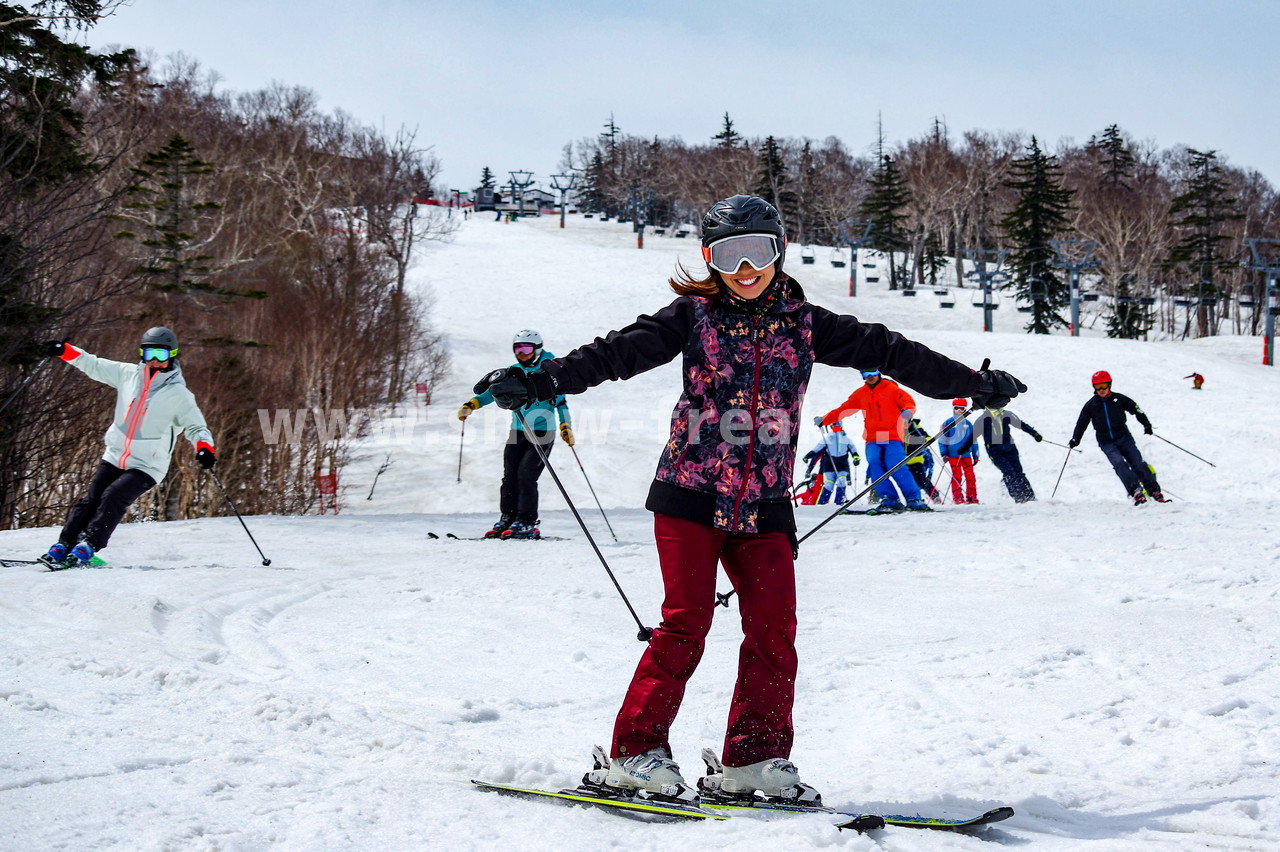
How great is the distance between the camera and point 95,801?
2.86m

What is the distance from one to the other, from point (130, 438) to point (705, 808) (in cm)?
601

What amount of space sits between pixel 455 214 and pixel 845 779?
81118 mm

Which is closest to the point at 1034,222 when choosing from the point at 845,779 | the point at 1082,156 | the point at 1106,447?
the point at 1082,156

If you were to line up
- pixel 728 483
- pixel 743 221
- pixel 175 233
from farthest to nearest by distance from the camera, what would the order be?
pixel 175 233 < pixel 743 221 < pixel 728 483

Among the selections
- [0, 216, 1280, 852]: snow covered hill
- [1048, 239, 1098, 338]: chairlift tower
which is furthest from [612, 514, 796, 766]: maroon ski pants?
[1048, 239, 1098, 338]: chairlift tower

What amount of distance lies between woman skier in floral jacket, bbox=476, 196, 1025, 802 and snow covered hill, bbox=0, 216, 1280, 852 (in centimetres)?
34

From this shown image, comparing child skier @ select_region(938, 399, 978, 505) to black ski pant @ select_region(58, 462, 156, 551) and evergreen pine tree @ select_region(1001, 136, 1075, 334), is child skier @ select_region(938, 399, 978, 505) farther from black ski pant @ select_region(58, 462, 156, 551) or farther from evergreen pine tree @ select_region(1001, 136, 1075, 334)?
evergreen pine tree @ select_region(1001, 136, 1075, 334)

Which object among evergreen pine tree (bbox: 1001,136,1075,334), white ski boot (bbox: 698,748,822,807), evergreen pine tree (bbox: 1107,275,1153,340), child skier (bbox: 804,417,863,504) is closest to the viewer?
white ski boot (bbox: 698,748,822,807)

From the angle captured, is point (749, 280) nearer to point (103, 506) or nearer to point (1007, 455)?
point (103, 506)

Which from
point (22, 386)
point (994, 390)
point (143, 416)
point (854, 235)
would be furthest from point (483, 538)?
point (854, 235)

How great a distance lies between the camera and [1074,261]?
49.1m

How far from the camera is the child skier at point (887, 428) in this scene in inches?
468

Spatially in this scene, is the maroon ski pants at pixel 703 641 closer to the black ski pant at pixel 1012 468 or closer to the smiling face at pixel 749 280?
the smiling face at pixel 749 280

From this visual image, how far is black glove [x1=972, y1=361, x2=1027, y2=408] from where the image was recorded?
3545mm
